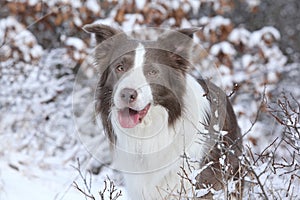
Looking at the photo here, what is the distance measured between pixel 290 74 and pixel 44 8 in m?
3.87

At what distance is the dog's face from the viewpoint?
3.30 meters

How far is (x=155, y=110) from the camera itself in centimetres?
354

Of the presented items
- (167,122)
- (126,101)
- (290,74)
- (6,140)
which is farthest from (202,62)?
(290,74)

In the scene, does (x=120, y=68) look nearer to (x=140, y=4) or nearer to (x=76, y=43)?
(x=140, y=4)

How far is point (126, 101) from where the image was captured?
127 inches

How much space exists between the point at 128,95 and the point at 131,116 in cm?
28

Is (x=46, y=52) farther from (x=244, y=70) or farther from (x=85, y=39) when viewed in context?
(x=244, y=70)

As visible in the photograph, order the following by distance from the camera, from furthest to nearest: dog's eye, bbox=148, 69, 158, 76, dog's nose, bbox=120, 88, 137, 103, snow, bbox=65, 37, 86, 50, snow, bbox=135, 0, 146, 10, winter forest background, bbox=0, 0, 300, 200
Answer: snow, bbox=65, 37, 86, 50
snow, bbox=135, 0, 146, 10
winter forest background, bbox=0, 0, 300, 200
dog's eye, bbox=148, 69, 158, 76
dog's nose, bbox=120, 88, 137, 103

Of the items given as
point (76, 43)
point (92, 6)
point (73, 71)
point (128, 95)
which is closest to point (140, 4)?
point (92, 6)

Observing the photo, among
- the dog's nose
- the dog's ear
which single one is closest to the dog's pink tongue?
the dog's nose

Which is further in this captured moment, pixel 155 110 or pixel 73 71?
pixel 73 71

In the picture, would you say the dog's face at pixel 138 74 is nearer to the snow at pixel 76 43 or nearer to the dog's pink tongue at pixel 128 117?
the dog's pink tongue at pixel 128 117

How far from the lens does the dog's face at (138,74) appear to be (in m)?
3.30

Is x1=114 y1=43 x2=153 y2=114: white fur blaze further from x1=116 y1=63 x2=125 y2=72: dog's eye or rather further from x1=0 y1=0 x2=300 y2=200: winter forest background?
x1=0 y1=0 x2=300 y2=200: winter forest background
